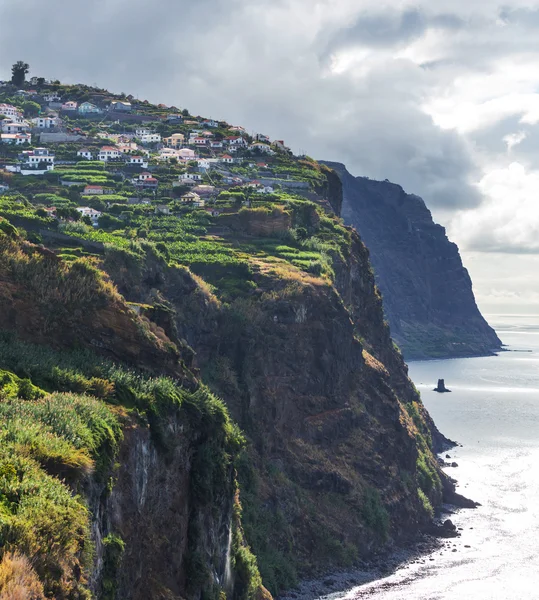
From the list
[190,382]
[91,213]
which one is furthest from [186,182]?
[190,382]

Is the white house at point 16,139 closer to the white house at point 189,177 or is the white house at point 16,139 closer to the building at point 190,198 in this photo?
the white house at point 189,177

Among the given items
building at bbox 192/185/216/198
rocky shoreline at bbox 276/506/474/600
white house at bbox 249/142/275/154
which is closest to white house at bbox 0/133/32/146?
building at bbox 192/185/216/198

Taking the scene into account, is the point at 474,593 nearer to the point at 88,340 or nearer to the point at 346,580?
the point at 346,580

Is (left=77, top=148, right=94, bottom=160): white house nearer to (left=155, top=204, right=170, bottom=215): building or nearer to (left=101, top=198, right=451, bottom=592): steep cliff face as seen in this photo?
(left=155, top=204, right=170, bottom=215): building

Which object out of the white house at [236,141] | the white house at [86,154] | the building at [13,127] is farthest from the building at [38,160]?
the white house at [236,141]

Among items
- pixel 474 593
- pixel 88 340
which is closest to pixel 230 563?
pixel 88 340

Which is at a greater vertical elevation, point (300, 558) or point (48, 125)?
point (48, 125)
